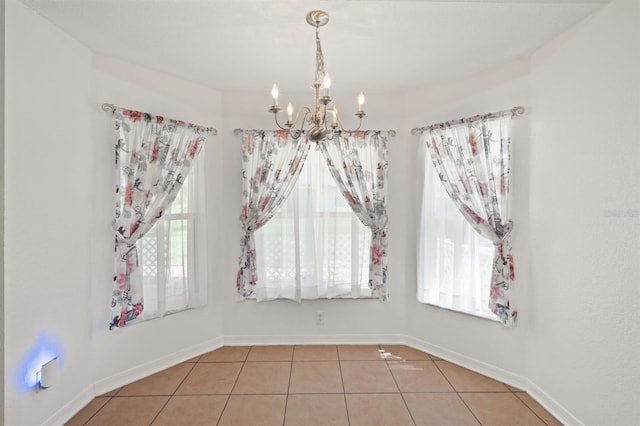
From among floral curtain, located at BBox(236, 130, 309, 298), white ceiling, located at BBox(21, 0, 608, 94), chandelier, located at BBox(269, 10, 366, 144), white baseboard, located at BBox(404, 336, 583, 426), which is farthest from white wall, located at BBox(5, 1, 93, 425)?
white baseboard, located at BBox(404, 336, 583, 426)

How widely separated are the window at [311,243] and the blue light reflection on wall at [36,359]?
1616 mm

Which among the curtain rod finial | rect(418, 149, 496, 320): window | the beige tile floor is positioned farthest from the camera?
rect(418, 149, 496, 320): window

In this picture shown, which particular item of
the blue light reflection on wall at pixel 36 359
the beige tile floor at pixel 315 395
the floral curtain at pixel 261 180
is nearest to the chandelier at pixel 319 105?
the floral curtain at pixel 261 180

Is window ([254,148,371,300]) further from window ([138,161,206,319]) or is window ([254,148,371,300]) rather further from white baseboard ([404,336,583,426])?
white baseboard ([404,336,583,426])

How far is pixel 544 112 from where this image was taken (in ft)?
7.99

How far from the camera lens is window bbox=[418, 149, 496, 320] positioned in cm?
290

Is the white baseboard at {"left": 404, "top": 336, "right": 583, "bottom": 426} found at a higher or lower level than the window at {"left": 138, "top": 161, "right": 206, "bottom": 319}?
lower

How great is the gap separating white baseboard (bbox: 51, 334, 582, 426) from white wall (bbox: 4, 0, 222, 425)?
0.01 m

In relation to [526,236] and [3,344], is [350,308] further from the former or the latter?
[3,344]

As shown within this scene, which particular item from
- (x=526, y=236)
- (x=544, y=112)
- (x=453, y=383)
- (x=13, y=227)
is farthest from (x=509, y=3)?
(x=13, y=227)

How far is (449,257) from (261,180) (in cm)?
198

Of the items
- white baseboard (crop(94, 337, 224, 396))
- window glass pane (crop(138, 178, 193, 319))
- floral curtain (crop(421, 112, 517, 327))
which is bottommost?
white baseboard (crop(94, 337, 224, 396))

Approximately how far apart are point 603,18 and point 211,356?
396cm

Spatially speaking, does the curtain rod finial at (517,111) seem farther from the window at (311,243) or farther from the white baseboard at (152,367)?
the white baseboard at (152,367)
